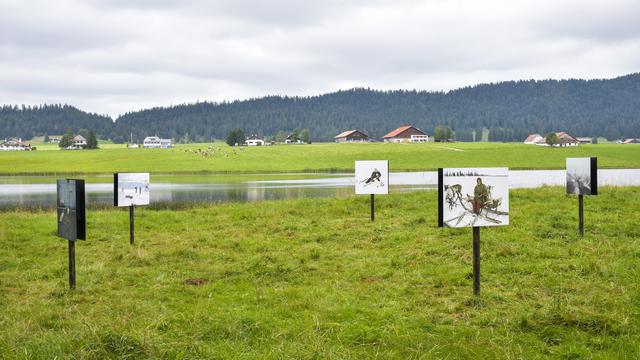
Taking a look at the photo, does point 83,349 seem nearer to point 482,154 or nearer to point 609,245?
point 609,245

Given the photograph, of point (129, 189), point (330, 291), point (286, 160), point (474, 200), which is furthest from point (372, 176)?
point (286, 160)

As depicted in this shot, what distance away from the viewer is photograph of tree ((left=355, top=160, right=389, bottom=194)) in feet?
82.4

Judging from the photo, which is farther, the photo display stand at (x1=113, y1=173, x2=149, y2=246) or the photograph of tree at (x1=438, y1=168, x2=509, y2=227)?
the photo display stand at (x1=113, y1=173, x2=149, y2=246)

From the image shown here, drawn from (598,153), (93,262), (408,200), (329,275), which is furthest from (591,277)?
(598,153)

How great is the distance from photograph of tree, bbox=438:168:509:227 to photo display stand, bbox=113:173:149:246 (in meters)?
12.2

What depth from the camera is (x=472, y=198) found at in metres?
11.7

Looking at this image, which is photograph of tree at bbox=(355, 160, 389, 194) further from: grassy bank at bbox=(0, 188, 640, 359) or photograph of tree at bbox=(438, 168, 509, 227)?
photograph of tree at bbox=(438, 168, 509, 227)

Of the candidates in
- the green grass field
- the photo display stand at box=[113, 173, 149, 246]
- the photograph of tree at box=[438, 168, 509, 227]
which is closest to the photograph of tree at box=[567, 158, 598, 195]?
the photograph of tree at box=[438, 168, 509, 227]

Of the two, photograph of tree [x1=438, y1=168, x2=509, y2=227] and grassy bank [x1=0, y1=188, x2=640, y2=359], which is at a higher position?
photograph of tree [x1=438, y1=168, x2=509, y2=227]

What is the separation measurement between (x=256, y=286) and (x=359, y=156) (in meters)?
104

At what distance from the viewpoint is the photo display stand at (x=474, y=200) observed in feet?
38.1

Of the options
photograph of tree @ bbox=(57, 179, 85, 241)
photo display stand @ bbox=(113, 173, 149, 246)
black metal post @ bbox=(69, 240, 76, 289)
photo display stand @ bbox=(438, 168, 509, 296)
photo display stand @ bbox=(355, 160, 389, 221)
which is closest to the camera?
photo display stand @ bbox=(438, 168, 509, 296)

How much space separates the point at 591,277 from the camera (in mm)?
12664

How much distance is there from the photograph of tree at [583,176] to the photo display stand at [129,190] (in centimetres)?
1449
